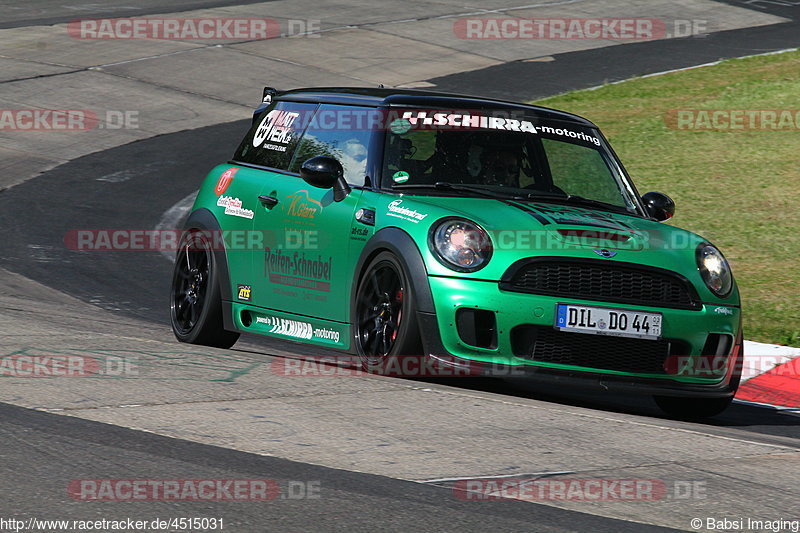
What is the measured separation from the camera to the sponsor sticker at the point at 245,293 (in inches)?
333

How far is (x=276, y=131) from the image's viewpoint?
8773 millimetres

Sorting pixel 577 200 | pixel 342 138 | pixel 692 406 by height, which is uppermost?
pixel 342 138

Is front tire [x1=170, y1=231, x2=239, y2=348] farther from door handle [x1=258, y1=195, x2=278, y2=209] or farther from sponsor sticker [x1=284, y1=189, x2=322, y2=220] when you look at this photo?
sponsor sticker [x1=284, y1=189, x2=322, y2=220]

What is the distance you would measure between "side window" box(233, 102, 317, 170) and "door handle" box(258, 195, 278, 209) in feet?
0.81

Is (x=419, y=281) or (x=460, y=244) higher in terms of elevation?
(x=460, y=244)

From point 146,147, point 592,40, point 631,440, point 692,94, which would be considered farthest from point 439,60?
point 631,440
